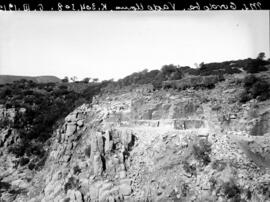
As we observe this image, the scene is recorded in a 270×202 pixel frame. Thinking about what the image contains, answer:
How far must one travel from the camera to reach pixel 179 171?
22.3 m

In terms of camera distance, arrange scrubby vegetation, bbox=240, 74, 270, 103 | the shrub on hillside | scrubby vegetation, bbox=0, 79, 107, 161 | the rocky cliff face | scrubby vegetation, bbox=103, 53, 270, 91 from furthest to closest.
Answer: scrubby vegetation, bbox=0, 79, 107, 161, scrubby vegetation, bbox=103, 53, 270, 91, the shrub on hillside, scrubby vegetation, bbox=240, 74, 270, 103, the rocky cliff face

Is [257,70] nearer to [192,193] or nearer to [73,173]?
[192,193]

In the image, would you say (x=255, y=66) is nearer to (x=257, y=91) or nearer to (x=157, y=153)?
(x=257, y=91)

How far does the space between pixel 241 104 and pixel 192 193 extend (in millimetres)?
7742

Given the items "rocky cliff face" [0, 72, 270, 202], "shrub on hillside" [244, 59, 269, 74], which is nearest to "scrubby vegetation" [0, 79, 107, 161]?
"rocky cliff face" [0, 72, 270, 202]

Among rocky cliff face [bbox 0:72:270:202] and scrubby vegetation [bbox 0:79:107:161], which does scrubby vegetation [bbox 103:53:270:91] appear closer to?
rocky cliff face [bbox 0:72:270:202]

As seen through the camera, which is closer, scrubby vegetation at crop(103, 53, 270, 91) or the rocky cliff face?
the rocky cliff face

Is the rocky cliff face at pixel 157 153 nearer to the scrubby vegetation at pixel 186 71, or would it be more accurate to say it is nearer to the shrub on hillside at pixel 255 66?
the scrubby vegetation at pixel 186 71

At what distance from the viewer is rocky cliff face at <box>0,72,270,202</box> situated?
2127 cm

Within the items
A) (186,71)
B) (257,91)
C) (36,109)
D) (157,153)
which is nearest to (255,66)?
(257,91)

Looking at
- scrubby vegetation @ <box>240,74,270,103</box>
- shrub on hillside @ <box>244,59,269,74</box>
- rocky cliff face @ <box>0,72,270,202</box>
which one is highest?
shrub on hillside @ <box>244,59,269,74</box>

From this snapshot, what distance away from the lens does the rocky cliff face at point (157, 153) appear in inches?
837

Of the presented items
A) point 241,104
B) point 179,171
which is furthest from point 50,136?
point 241,104

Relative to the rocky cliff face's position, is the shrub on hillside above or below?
above
